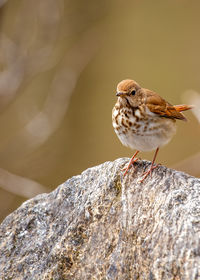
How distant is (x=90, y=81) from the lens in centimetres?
591

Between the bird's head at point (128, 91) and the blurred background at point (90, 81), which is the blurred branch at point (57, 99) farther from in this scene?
the bird's head at point (128, 91)

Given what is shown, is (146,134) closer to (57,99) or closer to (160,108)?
(160,108)

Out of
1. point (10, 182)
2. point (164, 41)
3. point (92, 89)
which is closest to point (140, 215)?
point (10, 182)

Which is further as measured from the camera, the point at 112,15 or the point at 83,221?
the point at 112,15

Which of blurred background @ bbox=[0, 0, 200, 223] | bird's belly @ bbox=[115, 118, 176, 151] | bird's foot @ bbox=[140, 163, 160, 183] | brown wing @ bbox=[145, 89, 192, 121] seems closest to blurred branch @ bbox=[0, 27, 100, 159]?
blurred background @ bbox=[0, 0, 200, 223]

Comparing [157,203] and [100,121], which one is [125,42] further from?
[157,203]

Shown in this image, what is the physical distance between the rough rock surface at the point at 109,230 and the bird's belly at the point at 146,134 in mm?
140

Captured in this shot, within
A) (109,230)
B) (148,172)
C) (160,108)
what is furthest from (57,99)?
(109,230)

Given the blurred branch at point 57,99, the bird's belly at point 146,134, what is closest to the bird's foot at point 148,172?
the bird's belly at point 146,134

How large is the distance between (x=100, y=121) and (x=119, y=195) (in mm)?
3443

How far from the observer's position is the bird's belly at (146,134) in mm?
2629

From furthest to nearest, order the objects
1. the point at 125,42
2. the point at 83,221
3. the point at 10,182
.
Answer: the point at 125,42, the point at 10,182, the point at 83,221

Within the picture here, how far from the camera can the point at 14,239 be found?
7.68 feet

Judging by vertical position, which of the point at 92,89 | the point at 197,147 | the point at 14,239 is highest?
the point at 92,89
